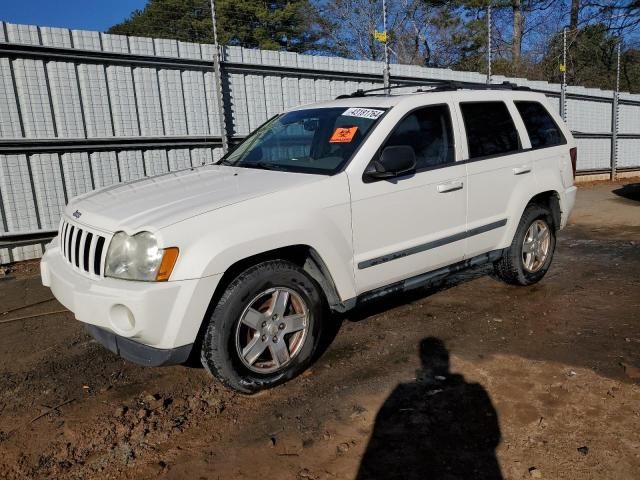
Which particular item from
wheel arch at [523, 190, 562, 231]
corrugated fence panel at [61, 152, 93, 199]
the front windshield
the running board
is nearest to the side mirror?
the front windshield

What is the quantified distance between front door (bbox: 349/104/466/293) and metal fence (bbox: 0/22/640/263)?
14.6 feet

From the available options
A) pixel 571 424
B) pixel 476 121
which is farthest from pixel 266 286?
pixel 476 121

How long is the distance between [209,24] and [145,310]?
23.6 feet

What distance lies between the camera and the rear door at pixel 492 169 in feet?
14.4

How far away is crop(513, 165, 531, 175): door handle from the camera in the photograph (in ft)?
15.6

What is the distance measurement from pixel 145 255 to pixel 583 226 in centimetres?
785

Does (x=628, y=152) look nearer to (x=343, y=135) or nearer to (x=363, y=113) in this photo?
(x=363, y=113)

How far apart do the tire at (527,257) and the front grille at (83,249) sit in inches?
139

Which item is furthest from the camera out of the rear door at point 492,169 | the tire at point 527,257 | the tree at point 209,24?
the tree at point 209,24

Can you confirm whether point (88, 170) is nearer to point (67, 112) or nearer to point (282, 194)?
point (67, 112)

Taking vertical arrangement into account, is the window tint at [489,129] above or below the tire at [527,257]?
above

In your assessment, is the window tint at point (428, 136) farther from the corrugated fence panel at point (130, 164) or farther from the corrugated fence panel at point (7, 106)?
the corrugated fence panel at point (7, 106)

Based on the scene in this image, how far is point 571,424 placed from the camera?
2873mm

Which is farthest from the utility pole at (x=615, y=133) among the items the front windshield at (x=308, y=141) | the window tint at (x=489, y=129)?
the front windshield at (x=308, y=141)
